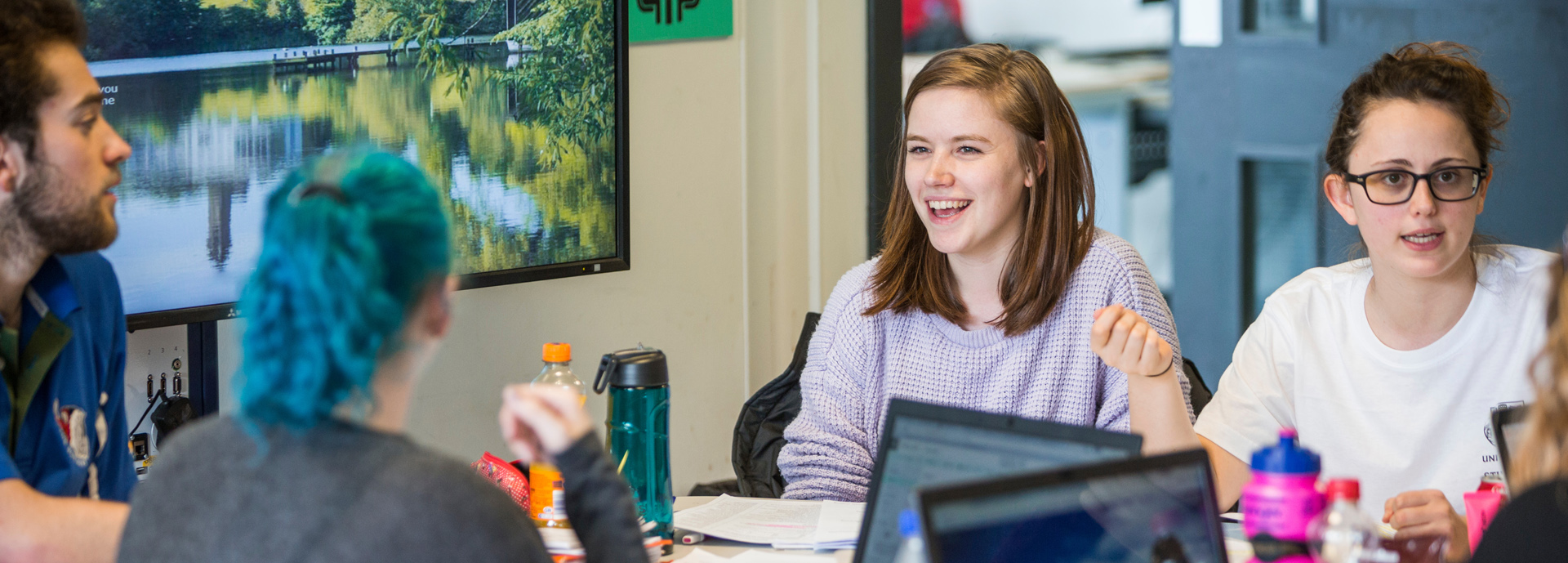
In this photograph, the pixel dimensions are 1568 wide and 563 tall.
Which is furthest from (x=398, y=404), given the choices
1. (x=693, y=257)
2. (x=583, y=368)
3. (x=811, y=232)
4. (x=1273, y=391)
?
(x=811, y=232)

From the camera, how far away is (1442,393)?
181cm

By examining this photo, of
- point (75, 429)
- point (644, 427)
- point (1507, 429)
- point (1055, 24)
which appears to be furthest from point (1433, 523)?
point (1055, 24)

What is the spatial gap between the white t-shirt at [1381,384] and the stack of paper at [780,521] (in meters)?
0.61

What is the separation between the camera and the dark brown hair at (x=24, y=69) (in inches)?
54.5

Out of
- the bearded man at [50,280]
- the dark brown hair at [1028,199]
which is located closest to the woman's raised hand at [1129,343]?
the dark brown hair at [1028,199]

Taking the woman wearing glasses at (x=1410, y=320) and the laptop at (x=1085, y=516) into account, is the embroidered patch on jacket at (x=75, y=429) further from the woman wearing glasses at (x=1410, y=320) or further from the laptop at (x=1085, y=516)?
the woman wearing glasses at (x=1410, y=320)

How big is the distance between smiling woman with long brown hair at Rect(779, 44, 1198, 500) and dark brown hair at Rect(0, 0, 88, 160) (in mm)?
1115

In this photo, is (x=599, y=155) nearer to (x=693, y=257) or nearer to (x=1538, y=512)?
(x=693, y=257)

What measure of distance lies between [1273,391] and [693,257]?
148 centimetres

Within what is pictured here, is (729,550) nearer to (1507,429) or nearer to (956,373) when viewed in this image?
(956,373)

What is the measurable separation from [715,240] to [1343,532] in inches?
83.0

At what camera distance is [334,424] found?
909 millimetres

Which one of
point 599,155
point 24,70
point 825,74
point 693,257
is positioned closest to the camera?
point 24,70

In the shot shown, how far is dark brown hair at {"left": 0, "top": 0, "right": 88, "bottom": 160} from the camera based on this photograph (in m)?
1.38
